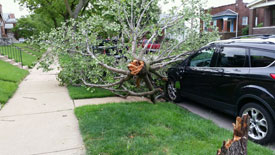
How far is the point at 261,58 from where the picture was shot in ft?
14.7

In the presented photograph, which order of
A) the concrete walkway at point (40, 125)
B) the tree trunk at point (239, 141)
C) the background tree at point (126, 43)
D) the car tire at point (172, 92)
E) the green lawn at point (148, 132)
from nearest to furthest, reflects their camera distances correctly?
the tree trunk at point (239, 141)
the green lawn at point (148, 132)
the concrete walkway at point (40, 125)
the background tree at point (126, 43)
the car tire at point (172, 92)

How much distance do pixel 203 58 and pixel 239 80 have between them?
4.61 ft

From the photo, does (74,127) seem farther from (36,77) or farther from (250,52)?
(36,77)

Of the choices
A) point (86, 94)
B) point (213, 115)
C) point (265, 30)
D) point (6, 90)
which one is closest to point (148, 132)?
point (213, 115)

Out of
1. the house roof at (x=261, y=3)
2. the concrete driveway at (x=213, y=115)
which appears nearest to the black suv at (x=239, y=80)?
the concrete driveway at (x=213, y=115)

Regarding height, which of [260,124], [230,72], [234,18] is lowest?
[260,124]

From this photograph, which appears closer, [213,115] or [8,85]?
[213,115]

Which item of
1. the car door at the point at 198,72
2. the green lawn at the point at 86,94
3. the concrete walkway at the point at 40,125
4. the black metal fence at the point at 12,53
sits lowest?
the concrete walkway at the point at 40,125

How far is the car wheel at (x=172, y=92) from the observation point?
7.01m

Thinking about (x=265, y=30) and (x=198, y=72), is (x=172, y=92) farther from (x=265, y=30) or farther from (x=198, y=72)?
(x=265, y=30)

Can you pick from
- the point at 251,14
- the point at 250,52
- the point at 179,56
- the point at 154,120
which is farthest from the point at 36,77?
the point at 251,14

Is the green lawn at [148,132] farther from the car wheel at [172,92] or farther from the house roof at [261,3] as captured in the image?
the house roof at [261,3]

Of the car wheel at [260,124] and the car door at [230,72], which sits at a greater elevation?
the car door at [230,72]

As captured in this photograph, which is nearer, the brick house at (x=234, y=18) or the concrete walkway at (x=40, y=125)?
the concrete walkway at (x=40, y=125)
